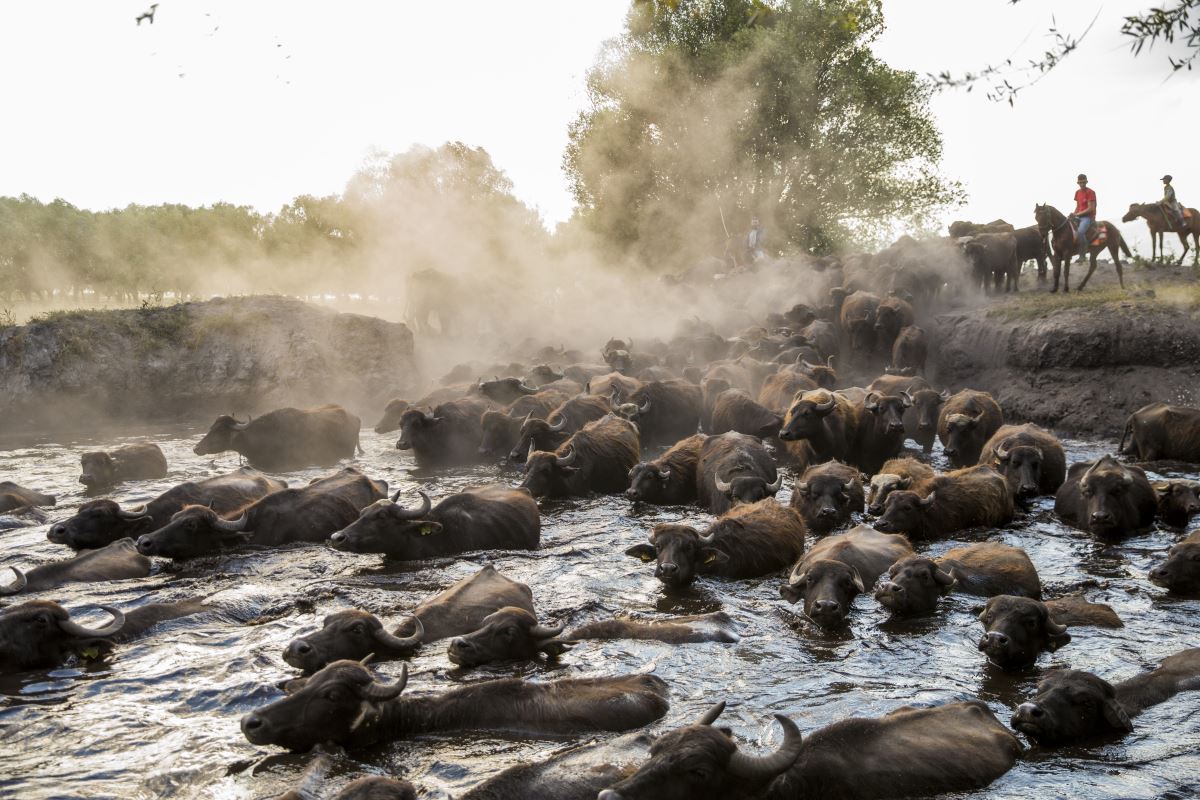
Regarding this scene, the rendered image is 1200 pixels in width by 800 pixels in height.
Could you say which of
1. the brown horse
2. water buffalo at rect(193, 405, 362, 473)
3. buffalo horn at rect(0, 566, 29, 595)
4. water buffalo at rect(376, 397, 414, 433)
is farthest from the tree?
buffalo horn at rect(0, 566, 29, 595)

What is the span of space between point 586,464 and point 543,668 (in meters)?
7.25

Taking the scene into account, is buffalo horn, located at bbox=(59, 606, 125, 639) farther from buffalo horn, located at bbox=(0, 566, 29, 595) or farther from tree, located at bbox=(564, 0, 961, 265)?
tree, located at bbox=(564, 0, 961, 265)

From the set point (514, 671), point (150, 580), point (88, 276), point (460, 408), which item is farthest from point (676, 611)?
point (88, 276)

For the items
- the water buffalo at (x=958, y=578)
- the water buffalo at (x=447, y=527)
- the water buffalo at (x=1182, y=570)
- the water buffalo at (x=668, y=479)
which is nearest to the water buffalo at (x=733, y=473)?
the water buffalo at (x=668, y=479)

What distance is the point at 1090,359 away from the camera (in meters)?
19.0

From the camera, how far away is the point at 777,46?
4128cm

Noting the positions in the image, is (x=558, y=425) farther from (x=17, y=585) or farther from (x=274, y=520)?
(x=17, y=585)

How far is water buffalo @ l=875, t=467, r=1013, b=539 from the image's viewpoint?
34.9ft

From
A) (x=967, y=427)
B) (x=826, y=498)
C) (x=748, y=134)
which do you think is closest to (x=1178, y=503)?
(x=967, y=427)

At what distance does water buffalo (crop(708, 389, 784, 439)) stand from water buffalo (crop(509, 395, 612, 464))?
207cm

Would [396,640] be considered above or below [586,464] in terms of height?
below

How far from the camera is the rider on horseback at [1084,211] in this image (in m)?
24.0

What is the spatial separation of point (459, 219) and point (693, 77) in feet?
47.2

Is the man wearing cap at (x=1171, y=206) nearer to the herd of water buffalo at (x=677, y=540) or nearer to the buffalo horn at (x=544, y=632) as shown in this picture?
the herd of water buffalo at (x=677, y=540)
